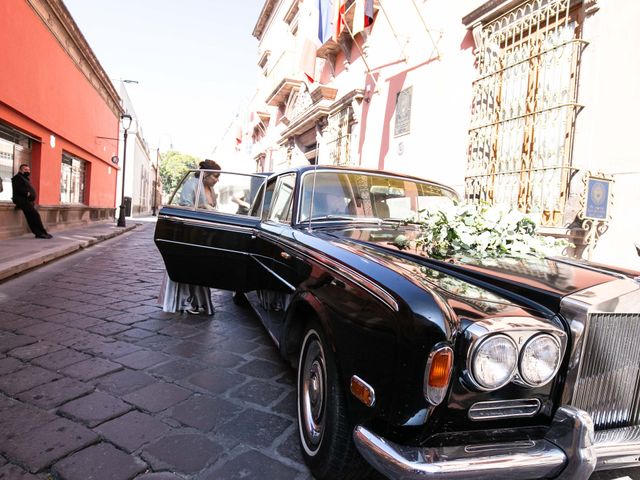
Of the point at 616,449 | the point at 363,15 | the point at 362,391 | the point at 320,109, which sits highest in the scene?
the point at 363,15

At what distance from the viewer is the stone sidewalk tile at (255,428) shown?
2002mm

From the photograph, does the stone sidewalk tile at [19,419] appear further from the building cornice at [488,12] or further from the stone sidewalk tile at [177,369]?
the building cornice at [488,12]

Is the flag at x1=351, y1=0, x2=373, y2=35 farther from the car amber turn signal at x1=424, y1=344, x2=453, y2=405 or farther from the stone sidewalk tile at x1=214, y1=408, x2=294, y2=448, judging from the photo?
the car amber turn signal at x1=424, y1=344, x2=453, y2=405

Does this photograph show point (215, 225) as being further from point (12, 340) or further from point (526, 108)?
point (526, 108)

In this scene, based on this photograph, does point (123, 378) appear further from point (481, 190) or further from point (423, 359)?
point (481, 190)

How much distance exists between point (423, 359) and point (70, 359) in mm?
2588

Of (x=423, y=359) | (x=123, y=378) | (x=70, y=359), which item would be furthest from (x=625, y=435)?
(x=70, y=359)

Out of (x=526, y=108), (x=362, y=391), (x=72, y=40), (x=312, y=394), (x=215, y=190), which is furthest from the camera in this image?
(x=72, y=40)

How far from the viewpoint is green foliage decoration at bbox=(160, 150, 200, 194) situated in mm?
70125

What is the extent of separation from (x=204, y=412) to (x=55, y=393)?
34.5 inches

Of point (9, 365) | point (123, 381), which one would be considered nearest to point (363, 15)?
point (123, 381)

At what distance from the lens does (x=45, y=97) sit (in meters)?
10.0

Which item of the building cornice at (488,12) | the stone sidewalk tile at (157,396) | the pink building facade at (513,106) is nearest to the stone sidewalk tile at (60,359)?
the stone sidewalk tile at (157,396)

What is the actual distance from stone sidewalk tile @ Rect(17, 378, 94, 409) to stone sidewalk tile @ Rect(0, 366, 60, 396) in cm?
6
